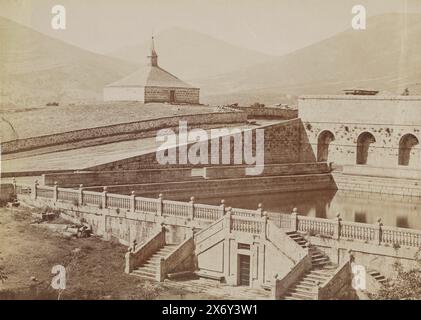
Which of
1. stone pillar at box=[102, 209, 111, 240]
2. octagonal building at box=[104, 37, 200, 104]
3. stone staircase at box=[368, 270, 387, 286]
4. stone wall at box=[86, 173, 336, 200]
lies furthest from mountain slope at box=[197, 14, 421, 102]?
stone staircase at box=[368, 270, 387, 286]

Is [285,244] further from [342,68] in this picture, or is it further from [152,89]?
[342,68]

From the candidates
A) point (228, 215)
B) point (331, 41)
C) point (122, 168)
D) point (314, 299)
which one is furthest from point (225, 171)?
point (331, 41)

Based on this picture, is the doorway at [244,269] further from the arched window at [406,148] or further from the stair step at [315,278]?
the arched window at [406,148]

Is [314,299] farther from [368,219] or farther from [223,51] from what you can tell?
[223,51]

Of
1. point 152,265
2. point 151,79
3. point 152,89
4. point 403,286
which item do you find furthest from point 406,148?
point 403,286

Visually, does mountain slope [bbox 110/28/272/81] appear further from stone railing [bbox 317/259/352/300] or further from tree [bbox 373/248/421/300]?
tree [bbox 373/248/421/300]

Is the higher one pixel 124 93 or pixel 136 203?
pixel 124 93
